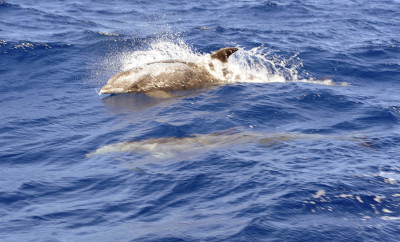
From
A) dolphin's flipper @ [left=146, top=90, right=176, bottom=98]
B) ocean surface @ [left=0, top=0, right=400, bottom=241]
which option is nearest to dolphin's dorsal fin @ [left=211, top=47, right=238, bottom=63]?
ocean surface @ [left=0, top=0, right=400, bottom=241]

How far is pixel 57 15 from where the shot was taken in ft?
86.2

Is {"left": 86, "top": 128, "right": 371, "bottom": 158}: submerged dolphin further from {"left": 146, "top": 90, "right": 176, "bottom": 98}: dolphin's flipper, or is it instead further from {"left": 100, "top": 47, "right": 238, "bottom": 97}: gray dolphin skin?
{"left": 100, "top": 47, "right": 238, "bottom": 97}: gray dolphin skin

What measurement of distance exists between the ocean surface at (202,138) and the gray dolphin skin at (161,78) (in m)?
0.43

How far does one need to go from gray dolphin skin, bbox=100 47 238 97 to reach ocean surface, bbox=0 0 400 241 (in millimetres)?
434

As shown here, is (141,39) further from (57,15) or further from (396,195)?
(396,195)

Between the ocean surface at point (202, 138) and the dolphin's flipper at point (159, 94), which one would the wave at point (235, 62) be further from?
the dolphin's flipper at point (159, 94)

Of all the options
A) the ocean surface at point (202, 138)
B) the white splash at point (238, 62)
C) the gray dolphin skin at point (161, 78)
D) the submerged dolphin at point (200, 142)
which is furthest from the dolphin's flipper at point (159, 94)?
the submerged dolphin at point (200, 142)

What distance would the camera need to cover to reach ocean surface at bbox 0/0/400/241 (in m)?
8.42

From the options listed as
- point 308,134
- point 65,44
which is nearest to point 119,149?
point 308,134

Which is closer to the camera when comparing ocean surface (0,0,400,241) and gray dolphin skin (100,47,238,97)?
ocean surface (0,0,400,241)

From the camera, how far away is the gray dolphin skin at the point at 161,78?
51.0ft

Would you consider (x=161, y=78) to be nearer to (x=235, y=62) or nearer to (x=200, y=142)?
(x=235, y=62)

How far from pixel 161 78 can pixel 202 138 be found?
4313 millimetres

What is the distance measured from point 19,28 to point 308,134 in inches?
628
